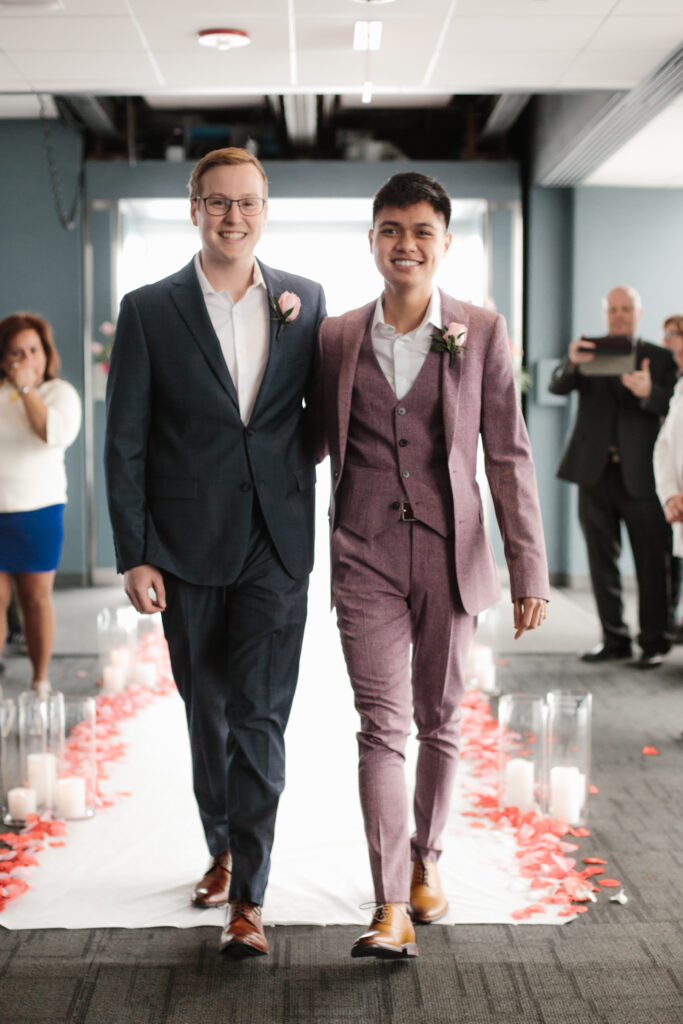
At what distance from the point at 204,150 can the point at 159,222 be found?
69 centimetres

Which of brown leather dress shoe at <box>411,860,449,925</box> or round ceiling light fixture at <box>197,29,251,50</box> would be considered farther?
round ceiling light fixture at <box>197,29,251,50</box>

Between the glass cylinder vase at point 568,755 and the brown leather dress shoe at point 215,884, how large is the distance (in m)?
1.03

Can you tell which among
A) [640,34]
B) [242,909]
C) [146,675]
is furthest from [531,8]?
[242,909]

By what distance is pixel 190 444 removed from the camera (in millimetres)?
2307

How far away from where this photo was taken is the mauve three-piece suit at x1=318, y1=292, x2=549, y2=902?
7.48 feet

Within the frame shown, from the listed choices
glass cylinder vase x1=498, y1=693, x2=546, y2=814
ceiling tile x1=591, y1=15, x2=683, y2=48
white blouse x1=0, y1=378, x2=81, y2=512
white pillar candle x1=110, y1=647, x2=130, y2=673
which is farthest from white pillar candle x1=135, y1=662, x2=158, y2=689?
ceiling tile x1=591, y1=15, x2=683, y2=48

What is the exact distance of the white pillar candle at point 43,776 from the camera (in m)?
3.18

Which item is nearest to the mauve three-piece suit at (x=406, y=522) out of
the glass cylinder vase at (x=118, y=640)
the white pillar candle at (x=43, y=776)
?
the white pillar candle at (x=43, y=776)

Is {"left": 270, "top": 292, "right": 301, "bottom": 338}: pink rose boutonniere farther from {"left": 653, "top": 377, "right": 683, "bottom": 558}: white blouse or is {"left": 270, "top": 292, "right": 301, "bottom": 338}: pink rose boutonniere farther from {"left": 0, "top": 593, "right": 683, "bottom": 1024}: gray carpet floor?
{"left": 653, "top": 377, "right": 683, "bottom": 558}: white blouse

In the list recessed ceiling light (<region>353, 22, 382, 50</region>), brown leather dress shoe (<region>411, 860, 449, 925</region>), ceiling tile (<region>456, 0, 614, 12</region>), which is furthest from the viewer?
recessed ceiling light (<region>353, 22, 382, 50</region>)

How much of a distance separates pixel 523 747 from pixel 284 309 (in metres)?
1.61

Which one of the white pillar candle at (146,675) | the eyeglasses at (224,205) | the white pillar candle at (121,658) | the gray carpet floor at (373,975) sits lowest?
the gray carpet floor at (373,975)

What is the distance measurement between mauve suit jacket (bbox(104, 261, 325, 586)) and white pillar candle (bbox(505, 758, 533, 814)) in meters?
1.21

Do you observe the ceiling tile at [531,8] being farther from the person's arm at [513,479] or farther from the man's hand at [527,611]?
the man's hand at [527,611]
